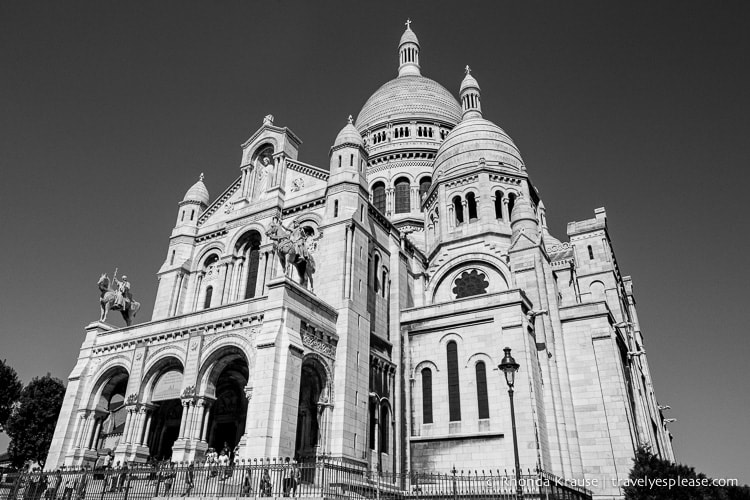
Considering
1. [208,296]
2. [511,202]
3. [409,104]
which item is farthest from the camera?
[409,104]

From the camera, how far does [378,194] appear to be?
52156 millimetres

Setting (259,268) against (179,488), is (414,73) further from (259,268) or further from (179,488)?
(179,488)

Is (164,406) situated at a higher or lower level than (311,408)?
higher

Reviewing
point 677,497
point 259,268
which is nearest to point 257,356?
point 259,268

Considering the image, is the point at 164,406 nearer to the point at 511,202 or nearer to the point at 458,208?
the point at 458,208

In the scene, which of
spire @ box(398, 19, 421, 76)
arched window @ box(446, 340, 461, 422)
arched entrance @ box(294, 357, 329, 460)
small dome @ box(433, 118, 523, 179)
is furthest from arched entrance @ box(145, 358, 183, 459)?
spire @ box(398, 19, 421, 76)

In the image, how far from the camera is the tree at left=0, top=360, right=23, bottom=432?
127 feet

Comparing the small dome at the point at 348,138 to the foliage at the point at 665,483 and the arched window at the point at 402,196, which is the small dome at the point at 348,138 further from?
the foliage at the point at 665,483

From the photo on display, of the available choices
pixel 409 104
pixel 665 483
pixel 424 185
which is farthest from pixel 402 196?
pixel 665 483

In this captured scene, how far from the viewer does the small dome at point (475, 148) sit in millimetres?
40125

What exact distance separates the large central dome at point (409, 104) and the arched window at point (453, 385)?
3401cm

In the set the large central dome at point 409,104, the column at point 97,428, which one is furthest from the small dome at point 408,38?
the column at point 97,428

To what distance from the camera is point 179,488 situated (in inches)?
733

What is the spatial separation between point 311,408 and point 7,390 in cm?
2811
